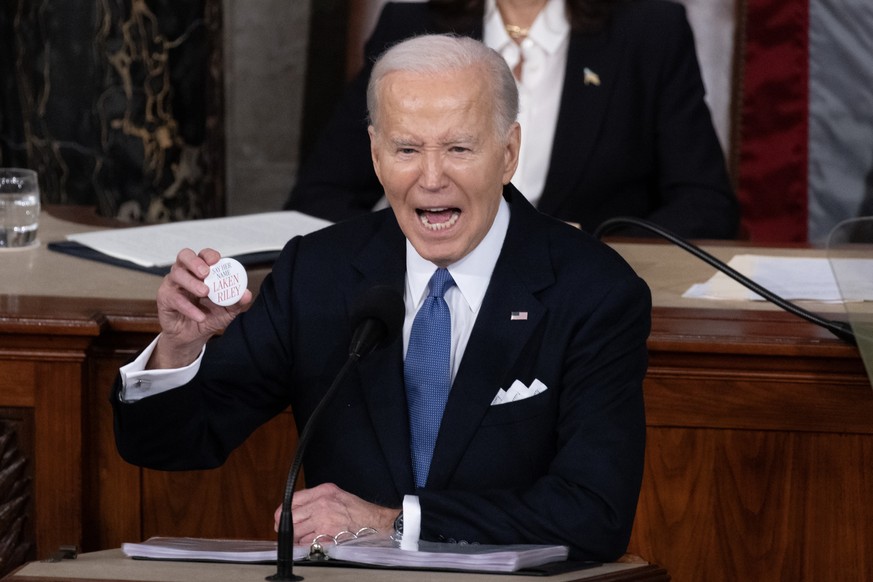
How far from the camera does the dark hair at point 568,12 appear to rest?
3.42 m

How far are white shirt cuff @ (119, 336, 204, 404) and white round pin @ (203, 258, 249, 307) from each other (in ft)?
0.58

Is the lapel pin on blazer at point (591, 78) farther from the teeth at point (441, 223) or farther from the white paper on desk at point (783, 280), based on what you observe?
the teeth at point (441, 223)

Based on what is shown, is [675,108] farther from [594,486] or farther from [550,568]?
[550,568]

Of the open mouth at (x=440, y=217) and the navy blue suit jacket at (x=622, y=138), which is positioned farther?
the navy blue suit jacket at (x=622, y=138)

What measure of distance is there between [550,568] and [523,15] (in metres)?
2.19

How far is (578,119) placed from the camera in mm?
3373

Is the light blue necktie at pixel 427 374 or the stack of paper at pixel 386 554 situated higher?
the light blue necktie at pixel 427 374

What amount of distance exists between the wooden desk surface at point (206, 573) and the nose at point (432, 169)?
541 millimetres

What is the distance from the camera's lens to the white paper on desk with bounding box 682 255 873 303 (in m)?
2.34

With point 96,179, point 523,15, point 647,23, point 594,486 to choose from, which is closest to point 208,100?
point 96,179

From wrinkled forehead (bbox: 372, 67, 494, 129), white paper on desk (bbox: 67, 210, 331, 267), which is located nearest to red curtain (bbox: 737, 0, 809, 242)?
white paper on desk (bbox: 67, 210, 331, 267)

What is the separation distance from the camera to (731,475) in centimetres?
213

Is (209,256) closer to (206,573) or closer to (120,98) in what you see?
(206,573)

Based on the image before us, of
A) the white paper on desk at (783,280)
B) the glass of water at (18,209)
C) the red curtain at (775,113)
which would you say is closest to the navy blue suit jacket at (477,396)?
the white paper on desk at (783,280)
